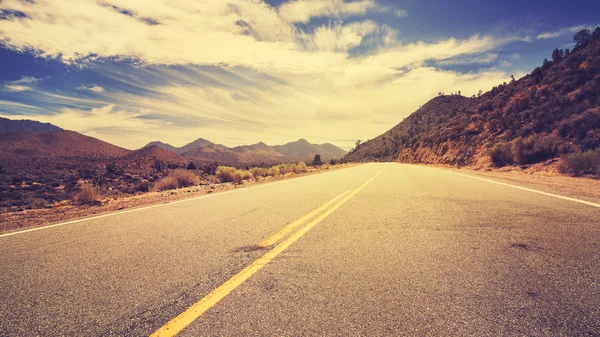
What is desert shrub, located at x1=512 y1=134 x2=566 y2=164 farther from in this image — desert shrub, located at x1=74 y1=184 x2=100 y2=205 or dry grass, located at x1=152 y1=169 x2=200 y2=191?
desert shrub, located at x1=74 y1=184 x2=100 y2=205

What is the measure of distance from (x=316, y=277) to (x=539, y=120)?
89.6 ft

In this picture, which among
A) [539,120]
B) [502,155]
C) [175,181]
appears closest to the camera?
[175,181]

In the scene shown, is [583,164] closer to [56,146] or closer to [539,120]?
[539,120]

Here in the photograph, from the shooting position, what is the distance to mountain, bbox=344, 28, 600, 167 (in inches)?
696

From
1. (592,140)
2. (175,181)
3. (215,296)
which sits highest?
(592,140)

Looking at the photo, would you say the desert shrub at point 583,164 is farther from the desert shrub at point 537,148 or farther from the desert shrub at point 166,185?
the desert shrub at point 166,185

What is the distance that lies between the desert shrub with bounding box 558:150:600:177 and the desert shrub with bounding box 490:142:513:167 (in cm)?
769

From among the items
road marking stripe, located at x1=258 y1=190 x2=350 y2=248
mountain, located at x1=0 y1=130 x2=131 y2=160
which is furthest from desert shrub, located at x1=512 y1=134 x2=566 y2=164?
mountain, located at x1=0 y1=130 x2=131 y2=160

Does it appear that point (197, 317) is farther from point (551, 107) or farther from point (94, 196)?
point (551, 107)

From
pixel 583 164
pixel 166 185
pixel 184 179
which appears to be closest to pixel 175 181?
pixel 166 185

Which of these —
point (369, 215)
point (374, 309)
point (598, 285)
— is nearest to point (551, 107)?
point (369, 215)

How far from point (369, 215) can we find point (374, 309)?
141 inches

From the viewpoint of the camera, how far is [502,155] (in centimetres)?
2189

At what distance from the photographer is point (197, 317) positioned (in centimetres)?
212
